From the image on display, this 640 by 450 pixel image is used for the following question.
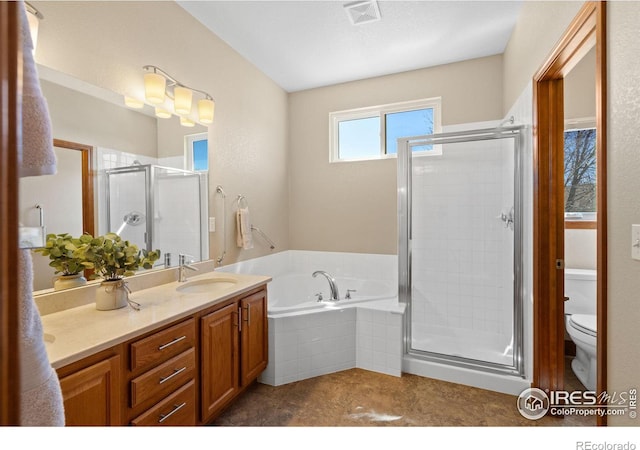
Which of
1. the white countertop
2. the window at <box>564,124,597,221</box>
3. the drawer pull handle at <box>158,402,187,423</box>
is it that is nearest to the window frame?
the window at <box>564,124,597,221</box>

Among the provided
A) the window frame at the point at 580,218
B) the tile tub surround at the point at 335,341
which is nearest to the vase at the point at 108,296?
the tile tub surround at the point at 335,341

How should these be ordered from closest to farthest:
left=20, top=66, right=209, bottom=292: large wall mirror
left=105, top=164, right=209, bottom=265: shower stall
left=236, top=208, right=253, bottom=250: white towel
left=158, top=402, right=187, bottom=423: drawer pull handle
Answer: left=158, top=402, right=187, bottom=423: drawer pull handle → left=20, top=66, right=209, bottom=292: large wall mirror → left=105, top=164, right=209, bottom=265: shower stall → left=236, top=208, right=253, bottom=250: white towel

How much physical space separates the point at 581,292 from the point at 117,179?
11.2ft

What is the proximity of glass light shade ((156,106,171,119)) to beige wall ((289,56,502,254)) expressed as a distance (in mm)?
1719

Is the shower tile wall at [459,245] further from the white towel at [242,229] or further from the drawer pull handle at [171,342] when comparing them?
the drawer pull handle at [171,342]

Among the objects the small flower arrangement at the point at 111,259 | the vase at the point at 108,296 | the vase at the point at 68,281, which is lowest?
the vase at the point at 108,296

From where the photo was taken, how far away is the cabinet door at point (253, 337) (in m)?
1.87

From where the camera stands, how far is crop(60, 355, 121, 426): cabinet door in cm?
97

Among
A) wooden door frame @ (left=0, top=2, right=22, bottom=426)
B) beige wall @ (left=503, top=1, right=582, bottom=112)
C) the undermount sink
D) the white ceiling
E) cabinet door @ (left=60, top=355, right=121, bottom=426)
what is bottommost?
cabinet door @ (left=60, top=355, right=121, bottom=426)

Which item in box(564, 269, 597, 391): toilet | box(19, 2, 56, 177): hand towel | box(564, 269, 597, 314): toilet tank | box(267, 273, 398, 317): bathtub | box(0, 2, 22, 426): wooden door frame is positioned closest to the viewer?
box(0, 2, 22, 426): wooden door frame

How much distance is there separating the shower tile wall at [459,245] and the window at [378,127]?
0.54 m

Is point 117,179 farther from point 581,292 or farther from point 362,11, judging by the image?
point 581,292

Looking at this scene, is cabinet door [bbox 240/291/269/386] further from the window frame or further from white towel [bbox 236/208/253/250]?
the window frame
